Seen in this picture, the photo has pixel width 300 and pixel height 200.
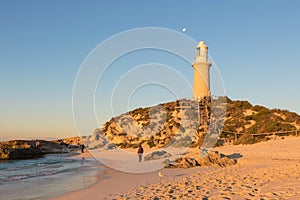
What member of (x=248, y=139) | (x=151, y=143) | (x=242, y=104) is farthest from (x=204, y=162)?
(x=242, y=104)

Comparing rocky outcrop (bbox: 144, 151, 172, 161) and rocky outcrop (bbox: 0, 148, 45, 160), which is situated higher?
rocky outcrop (bbox: 144, 151, 172, 161)

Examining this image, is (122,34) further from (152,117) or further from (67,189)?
(152,117)

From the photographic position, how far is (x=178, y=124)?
114 feet

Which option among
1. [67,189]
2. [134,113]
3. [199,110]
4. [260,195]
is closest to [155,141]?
[199,110]

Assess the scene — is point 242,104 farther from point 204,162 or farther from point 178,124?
Result: point 204,162

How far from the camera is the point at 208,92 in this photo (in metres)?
40.4

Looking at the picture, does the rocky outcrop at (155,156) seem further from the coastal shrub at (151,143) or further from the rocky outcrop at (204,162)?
the coastal shrub at (151,143)

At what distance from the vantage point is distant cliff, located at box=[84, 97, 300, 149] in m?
28.0

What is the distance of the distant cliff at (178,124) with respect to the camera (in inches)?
1101

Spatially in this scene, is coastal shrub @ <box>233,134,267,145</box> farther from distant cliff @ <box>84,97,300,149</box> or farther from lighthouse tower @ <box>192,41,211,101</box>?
lighthouse tower @ <box>192,41,211,101</box>

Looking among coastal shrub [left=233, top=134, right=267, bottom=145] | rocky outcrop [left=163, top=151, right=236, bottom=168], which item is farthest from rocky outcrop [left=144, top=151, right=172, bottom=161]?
coastal shrub [left=233, top=134, right=267, bottom=145]

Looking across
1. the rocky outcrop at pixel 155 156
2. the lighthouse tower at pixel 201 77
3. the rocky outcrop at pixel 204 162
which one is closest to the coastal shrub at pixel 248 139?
the rocky outcrop at pixel 155 156

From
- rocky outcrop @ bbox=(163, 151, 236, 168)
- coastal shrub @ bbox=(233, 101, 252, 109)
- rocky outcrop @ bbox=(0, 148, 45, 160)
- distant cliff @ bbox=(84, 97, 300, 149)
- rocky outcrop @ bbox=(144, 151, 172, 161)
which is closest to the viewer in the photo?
rocky outcrop @ bbox=(163, 151, 236, 168)

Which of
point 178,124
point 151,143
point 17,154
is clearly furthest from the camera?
point 178,124
